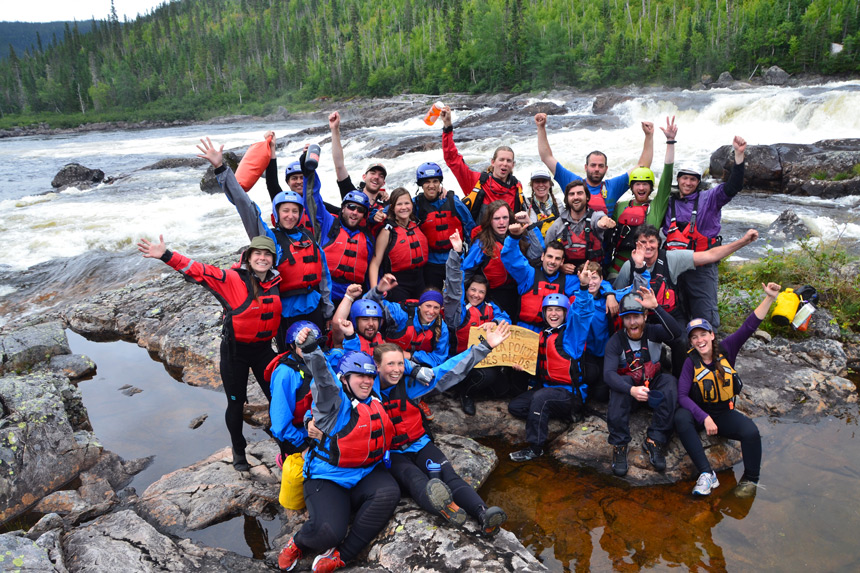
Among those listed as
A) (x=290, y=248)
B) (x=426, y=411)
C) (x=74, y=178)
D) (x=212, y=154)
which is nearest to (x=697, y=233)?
(x=426, y=411)

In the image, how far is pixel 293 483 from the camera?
4.28 meters

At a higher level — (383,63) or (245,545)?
(383,63)

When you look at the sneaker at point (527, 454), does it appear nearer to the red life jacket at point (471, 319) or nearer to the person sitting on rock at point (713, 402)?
the red life jacket at point (471, 319)

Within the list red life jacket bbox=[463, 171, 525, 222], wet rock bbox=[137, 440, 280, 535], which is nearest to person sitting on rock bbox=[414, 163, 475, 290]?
red life jacket bbox=[463, 171, 525, 222]

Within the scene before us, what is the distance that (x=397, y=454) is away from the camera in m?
4.52

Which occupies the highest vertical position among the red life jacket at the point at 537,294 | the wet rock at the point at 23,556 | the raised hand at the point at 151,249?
the raised hand at the point at 151,249

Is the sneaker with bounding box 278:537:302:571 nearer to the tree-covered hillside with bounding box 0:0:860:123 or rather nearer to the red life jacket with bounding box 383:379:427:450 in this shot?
the red life jacket with bounding box 383:379:427:450

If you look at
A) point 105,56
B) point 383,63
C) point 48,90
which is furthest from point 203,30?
point 383,63

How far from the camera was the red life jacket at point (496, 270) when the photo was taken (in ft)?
18.9

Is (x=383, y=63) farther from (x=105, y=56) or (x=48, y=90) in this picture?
(x=105, y=56)

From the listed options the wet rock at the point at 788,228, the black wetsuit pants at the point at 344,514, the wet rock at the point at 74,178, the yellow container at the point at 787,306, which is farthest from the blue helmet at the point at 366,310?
the wet rock at the point at 74,178

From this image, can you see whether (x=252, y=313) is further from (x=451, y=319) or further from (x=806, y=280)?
(x=806, y=280)

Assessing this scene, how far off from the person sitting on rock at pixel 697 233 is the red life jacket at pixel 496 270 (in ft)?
6.02

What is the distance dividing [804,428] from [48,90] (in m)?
125
